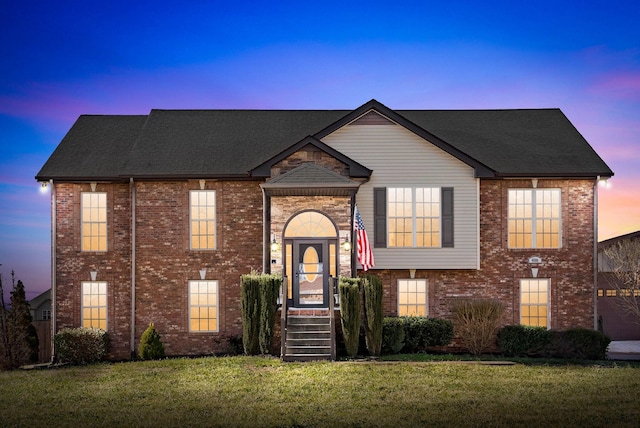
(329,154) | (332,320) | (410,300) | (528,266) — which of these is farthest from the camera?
(528,266)

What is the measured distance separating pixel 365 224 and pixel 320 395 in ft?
27.9

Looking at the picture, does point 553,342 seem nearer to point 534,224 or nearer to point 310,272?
point 534,224

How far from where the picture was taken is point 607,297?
29.0 metres

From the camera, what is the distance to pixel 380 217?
2319cm

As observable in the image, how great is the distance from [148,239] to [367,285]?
26.1 feet

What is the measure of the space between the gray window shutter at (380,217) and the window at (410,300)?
1.56 m

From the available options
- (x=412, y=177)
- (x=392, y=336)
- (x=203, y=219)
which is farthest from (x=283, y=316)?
(x=412, y=177)

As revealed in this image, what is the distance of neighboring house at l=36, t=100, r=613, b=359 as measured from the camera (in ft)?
76.0

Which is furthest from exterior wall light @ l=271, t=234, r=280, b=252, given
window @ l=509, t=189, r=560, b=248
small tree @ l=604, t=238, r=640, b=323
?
small tree @ l=604, t=238, r=640, b=323

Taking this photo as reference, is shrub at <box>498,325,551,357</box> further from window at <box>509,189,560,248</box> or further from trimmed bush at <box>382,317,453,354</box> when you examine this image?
window at <box>509,189,560,248</box>

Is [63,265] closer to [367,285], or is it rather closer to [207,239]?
[207,239]

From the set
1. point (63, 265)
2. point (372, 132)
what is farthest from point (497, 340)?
point (63, 265)

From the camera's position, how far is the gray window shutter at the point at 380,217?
23.1 meters

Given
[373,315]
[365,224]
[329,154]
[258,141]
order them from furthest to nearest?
[258,141], [365,224], [329,154], [373,315]
